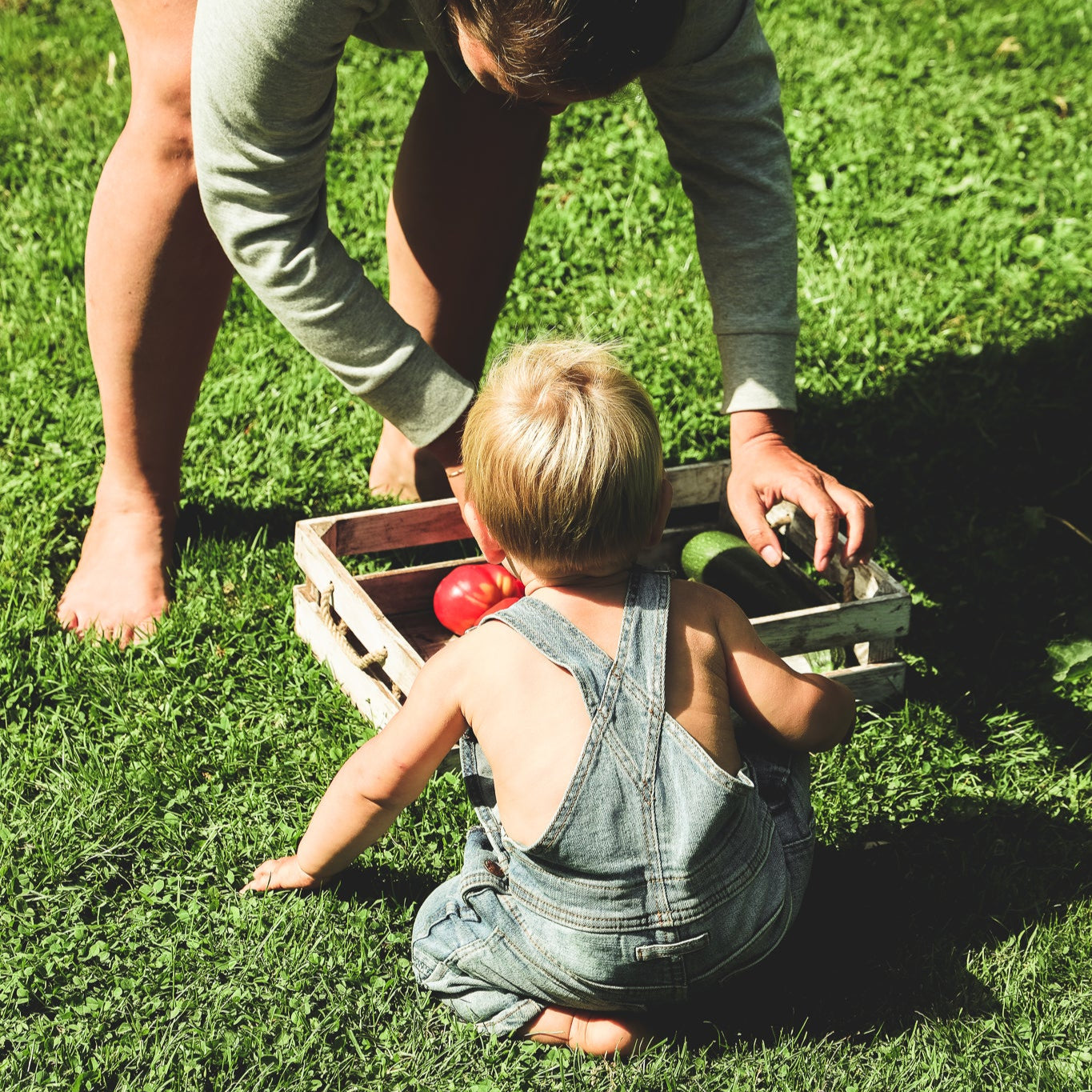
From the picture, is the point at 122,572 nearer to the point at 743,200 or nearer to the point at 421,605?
the point at 421,605

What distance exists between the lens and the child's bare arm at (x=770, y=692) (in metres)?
2.30

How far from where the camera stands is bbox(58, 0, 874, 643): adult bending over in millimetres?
2283

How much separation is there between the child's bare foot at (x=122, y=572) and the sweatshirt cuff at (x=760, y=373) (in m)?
1.65

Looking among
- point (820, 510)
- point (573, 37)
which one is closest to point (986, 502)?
point (820, 510)

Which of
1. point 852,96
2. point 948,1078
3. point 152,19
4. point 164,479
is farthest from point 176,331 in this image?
point 852,96

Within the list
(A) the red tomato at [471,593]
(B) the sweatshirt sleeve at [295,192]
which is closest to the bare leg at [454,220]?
(A) the red tomato at [471,593]

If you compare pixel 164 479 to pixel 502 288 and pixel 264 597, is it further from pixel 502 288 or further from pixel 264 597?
pixel 502 288

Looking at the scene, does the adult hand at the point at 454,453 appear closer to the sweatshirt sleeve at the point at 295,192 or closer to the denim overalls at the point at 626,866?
the sweatshirt sleeve at the point at 295,192

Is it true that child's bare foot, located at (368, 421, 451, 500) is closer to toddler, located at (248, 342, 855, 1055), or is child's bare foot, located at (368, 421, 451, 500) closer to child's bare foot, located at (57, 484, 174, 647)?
child's bare foot, located at (57, 484, 174, 647)

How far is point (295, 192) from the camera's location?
2.52 meters

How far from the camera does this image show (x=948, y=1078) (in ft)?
7.79

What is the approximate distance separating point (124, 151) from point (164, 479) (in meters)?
0.89

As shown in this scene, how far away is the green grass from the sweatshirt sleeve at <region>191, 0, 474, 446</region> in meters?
0.68

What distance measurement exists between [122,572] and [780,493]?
72.2 inches
